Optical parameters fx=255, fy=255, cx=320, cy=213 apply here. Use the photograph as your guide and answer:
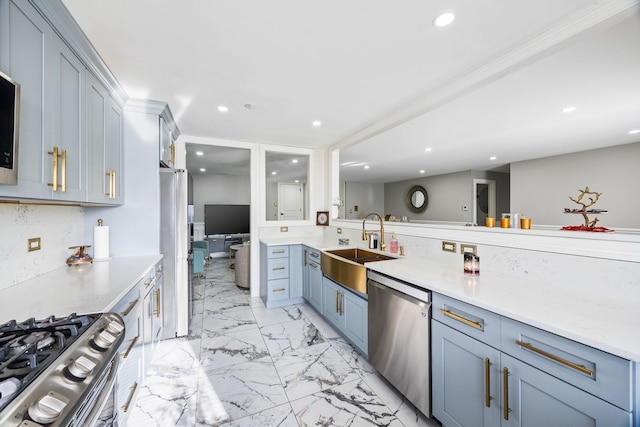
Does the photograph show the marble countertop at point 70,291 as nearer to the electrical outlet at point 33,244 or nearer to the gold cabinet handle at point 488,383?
the electrical outlet at point 33,244

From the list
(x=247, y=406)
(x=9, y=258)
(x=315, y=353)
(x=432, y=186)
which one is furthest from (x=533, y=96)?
(x=432, y=186)

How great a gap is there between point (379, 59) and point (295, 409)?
2.40 metres

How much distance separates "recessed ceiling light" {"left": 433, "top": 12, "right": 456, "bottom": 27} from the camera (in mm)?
1326

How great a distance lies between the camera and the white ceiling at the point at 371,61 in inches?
51.7

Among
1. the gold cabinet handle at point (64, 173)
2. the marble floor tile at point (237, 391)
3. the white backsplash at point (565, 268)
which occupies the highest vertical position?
the gold cabinet handle at point (64, 173)

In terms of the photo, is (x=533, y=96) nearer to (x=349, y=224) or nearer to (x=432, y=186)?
(x=349, y=224)

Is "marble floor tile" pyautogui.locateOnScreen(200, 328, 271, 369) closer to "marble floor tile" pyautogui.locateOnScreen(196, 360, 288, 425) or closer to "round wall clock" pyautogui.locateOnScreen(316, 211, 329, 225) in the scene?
"marble floor tile" pyautogui.locateOnScreen(196, 360, 288, 425)

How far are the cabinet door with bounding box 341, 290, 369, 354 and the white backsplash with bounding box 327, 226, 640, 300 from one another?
0.80 meters

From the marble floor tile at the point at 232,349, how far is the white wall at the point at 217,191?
15.1ft

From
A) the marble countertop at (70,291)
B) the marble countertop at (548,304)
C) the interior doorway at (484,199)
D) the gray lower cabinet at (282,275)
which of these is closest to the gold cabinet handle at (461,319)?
the marble countertop at (548,304)

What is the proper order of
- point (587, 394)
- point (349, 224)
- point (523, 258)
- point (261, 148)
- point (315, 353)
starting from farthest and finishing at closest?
point (261, 148)
point (349, 224)
point (315, 353)
point (523, 258)
point (587, 394)

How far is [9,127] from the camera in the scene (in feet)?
3.17

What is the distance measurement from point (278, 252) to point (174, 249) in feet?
3.98

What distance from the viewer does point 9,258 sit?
1425 millimetres
